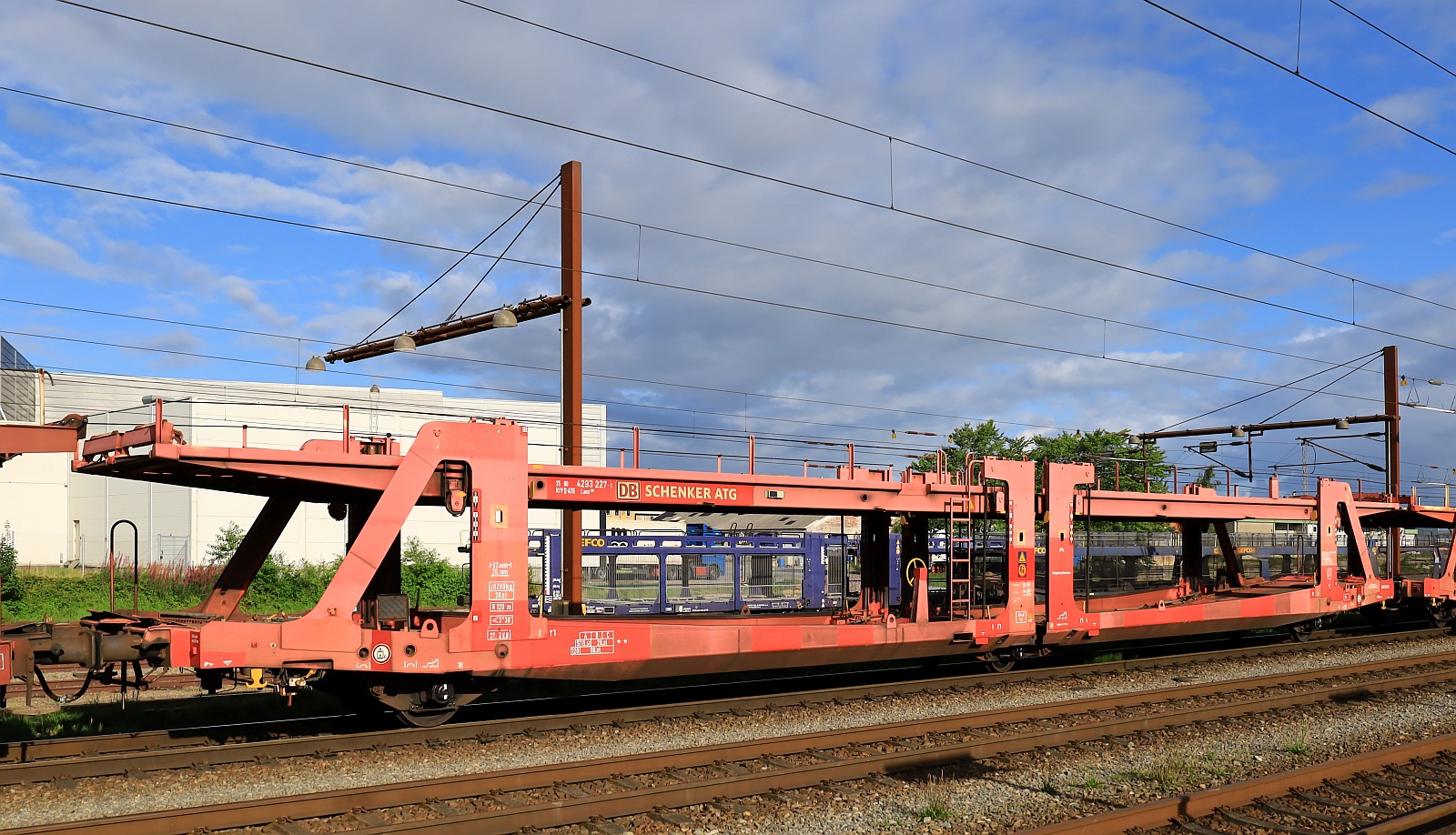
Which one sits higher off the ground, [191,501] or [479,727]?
[191,501]

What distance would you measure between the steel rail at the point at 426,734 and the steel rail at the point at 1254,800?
3.34 meters

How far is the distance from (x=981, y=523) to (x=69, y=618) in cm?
2435

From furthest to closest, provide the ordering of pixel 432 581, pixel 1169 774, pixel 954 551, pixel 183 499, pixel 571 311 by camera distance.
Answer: pixel 183 499 < pixel 432 581 < pixel 571 311 < pixel 954 551 < pixel 1169 774

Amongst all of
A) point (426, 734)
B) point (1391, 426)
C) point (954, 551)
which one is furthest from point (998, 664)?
point (1391, 426)

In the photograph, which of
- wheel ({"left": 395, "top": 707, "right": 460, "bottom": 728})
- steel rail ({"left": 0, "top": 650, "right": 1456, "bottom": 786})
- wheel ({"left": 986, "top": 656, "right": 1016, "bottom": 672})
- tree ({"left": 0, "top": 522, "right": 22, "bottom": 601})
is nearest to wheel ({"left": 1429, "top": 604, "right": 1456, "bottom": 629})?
steel rail ({"left": 0, "top": 650, "right": 1456, "bottom": 786})

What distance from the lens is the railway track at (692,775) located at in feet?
26.0

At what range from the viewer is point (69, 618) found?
88.8 ft

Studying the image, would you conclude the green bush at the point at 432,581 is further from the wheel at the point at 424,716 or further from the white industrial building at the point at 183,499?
the wheel at the point at 424,716

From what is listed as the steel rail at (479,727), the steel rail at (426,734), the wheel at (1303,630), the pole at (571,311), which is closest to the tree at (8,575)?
the pole at (571,311)

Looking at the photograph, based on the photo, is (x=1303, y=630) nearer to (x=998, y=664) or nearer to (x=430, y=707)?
(x=998, y=664)

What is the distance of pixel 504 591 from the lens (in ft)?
38.2

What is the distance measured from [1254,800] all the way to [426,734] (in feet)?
26.7

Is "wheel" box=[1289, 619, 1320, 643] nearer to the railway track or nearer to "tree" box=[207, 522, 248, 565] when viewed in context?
the railway track

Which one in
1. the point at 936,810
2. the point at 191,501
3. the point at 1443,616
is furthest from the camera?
the point at 191,501
